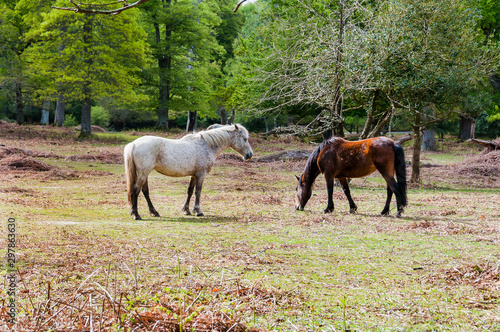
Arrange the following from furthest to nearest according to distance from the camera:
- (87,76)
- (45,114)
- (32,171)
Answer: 1. (45,114)
2. (87,76)
3. (32,171)

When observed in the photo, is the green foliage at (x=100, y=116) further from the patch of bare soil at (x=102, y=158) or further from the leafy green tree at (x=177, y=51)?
the patch of bare soil at (x=102, y=158)

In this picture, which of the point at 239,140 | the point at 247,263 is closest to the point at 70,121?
the point at 239,140

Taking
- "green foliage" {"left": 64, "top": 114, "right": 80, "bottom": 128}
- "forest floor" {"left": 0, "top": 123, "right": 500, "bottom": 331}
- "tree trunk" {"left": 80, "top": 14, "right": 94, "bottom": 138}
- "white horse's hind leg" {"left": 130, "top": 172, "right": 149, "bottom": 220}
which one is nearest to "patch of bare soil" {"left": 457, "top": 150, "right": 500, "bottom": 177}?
"forest floor" {"left": 0, "top": 123, "right": 500, "bottom": 331}

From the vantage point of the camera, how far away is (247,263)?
4.56 m

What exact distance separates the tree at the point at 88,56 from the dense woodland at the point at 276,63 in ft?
0.25

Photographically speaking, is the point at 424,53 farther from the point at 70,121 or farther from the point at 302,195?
the point at 70,121

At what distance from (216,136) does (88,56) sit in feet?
63.3

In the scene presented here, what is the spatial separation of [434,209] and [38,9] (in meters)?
26.7

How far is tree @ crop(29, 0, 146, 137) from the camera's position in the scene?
24766 millimetres

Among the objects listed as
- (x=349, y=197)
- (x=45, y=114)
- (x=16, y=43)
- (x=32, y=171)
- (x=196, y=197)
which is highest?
(x=16, y=43)

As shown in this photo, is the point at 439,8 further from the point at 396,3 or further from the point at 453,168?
the point at 453,168

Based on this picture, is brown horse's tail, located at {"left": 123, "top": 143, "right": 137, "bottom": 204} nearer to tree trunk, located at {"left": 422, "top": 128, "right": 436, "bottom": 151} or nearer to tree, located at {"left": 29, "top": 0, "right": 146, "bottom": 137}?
tree, located at {"left": 29, "top": 0, "right": 146, "bottom": 137}

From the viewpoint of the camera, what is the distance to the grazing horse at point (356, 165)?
28.0 feet

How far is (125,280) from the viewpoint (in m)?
3.68
